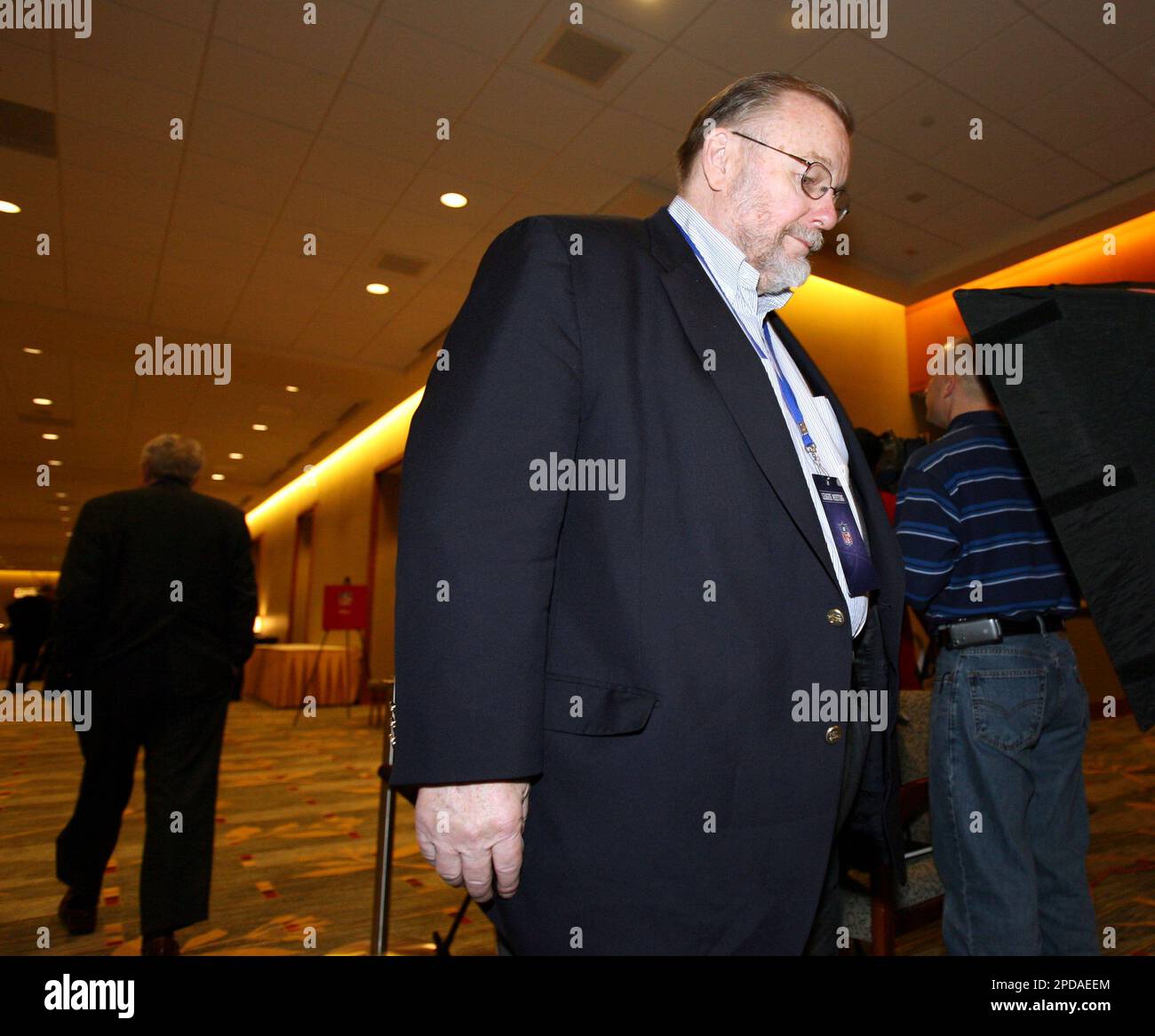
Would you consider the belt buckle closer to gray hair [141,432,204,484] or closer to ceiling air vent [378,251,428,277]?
gray hair [141,432,204,484]

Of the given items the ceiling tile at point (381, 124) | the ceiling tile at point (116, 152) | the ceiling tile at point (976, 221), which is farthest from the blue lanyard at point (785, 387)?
the ceiling tile at point (976, 221)

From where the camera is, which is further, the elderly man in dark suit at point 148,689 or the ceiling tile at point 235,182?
the ceiling tile at point 235,182

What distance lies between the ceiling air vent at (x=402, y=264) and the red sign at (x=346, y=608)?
3559mm

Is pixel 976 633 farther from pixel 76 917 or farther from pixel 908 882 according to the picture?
pixel 76 917

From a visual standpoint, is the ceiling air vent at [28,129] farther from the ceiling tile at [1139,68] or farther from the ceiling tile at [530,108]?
the ceiling tile at [1139,68]

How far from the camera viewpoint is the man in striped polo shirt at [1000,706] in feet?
5.40

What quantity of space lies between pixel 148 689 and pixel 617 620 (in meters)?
2.07

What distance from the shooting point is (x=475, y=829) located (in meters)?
0.81

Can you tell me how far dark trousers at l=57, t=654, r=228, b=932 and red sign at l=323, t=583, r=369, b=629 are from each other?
225 inches

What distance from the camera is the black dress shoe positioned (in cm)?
240

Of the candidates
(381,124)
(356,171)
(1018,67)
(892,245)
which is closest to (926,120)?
(1018,67)

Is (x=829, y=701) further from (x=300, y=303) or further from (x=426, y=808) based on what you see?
(x=300, y=303)
